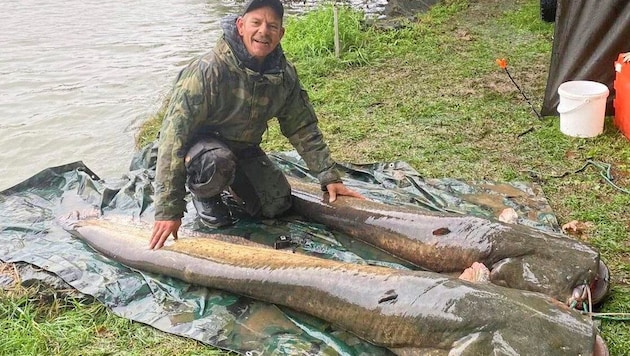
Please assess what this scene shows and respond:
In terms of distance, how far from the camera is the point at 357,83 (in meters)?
7.49

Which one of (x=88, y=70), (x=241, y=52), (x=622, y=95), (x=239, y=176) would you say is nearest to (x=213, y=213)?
(x=239, y=176)

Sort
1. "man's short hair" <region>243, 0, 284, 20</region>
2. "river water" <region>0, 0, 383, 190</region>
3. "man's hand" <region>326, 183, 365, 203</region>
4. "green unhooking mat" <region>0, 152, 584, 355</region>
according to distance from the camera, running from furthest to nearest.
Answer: "river water" <region>0, 0, 383, 190</region> → "man's hand" <region>326, 183, 365, 203</region> → "man's short hair" <region>243, 0, 284, 20</region> → "green unhooking mat" <region>0, 152, 584, 355</region>

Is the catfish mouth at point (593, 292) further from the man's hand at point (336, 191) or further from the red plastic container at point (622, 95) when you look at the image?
the red plastic container at point (622, 95)

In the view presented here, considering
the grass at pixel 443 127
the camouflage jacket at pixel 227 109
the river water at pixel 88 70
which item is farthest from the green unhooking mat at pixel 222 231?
the river water at pixel 88 70

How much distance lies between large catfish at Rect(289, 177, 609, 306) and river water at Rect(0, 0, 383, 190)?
9.70 ft

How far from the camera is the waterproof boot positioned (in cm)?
429

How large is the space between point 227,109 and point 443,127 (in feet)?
8.71

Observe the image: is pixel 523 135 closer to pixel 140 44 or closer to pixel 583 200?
pixel 583 200

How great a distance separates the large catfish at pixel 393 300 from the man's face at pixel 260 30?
1.21 metres

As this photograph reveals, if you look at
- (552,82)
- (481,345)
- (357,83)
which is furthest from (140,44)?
(481,345)

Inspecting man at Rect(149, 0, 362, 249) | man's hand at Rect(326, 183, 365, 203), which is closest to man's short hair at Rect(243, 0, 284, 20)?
man at Rect(149, 0, 362, 249)

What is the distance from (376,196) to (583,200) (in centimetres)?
146

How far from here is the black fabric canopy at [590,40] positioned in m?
5.26

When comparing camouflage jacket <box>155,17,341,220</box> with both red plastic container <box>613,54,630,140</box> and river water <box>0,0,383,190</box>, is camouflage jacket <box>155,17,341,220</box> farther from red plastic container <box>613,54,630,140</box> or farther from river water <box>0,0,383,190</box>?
red plastic container <box>613,54,630,140</box>
